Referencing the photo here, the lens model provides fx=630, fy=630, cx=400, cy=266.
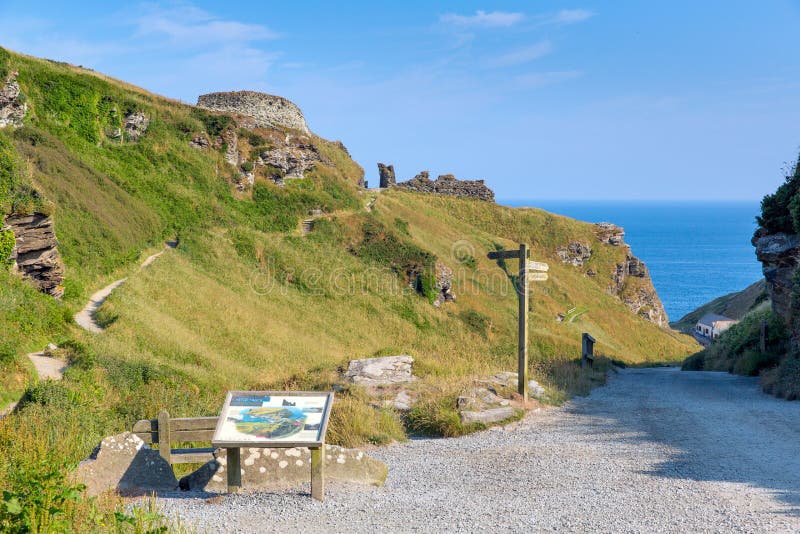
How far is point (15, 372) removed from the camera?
12336 millimetres

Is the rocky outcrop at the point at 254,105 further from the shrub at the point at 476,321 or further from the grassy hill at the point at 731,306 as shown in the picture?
the grassy hill at the point at 731,306

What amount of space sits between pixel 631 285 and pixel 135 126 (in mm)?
56771

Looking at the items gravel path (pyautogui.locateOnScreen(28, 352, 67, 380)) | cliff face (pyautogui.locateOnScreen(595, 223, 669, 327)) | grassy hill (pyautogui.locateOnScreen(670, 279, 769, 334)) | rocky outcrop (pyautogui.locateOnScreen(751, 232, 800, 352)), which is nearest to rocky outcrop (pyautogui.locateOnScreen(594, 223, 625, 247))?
cliff face (pyautogui.locateOnScreen(595, 223, 669, 327))

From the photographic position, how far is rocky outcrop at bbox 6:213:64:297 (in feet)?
Result: 62.5

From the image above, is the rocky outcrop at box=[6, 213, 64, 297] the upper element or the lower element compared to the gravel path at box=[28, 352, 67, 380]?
upper

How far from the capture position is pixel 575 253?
71.4 m

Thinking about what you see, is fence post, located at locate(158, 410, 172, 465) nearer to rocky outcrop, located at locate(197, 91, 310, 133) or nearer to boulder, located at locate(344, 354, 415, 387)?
boulder, located at locate(344, 354, 415, 387)

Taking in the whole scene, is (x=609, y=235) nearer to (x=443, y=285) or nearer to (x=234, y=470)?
(x=443, y=285)

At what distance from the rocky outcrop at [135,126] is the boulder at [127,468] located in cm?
3417

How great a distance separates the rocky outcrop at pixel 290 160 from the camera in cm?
4588

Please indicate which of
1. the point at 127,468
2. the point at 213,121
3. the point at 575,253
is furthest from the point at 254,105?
the point at 127,468

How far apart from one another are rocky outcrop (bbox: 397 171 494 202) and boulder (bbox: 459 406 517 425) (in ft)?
207

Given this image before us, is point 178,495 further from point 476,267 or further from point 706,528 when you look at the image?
point 476,267

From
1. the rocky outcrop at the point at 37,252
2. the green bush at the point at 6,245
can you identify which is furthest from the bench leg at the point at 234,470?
the rocky outcrop at the point at 37,252
